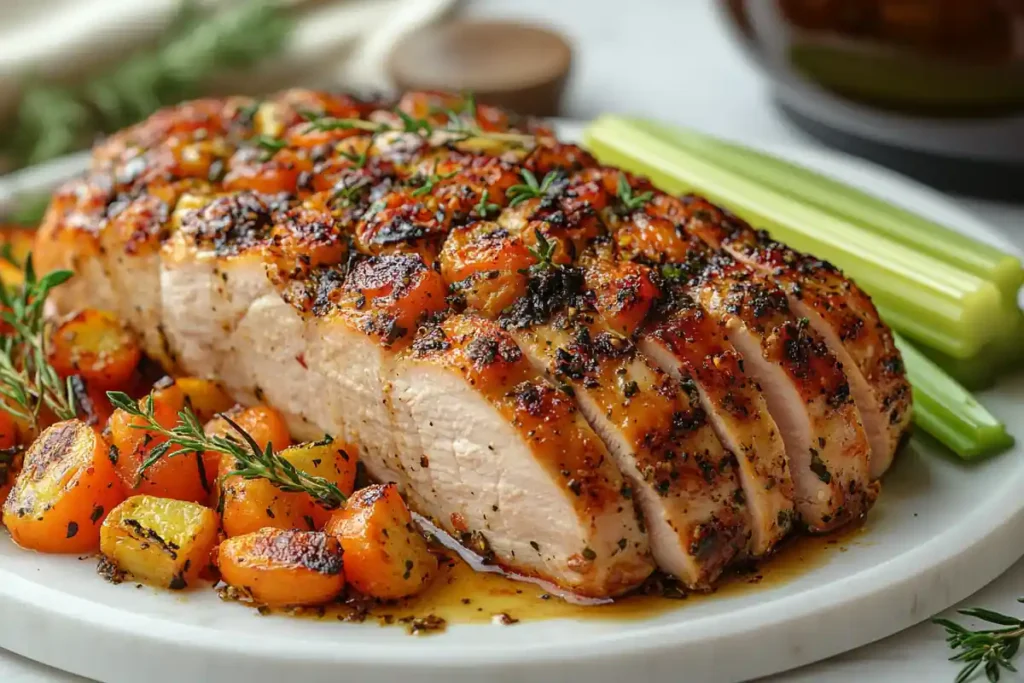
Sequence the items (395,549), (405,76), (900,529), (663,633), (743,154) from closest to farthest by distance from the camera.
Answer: (663,633) < (395,549) < (900,529) < (743,154) < (405,76)

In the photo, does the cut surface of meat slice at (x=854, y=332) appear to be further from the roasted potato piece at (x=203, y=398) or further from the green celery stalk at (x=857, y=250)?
the roasted potato piece at (x=203, y=398)

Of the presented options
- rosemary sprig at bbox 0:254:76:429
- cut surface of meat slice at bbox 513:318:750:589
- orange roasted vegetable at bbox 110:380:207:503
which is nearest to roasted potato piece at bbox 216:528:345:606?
orange roasted vegetable at bbox 110:380:207:503

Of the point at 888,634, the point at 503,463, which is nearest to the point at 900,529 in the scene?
the point at 888,634

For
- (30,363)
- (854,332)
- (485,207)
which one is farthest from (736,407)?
(30,363)

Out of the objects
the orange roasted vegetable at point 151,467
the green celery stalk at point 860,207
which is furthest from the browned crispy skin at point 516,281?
the green celery stalk at point 860,207

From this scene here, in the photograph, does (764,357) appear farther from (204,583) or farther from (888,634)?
(204,583)

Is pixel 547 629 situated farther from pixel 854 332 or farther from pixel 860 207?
pixel 860 207
